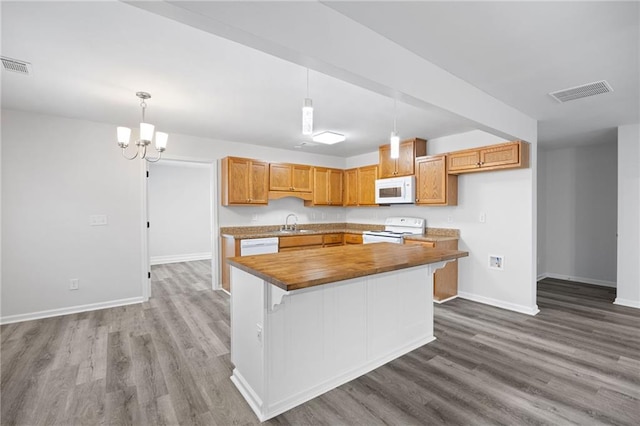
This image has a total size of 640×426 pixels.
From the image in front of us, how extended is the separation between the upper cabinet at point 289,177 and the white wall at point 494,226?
2.19 meters

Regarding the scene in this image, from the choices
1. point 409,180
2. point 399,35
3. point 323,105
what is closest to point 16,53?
point 323,105

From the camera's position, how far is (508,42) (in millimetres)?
1994

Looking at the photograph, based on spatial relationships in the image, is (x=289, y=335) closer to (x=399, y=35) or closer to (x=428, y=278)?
(x=428, y=278)

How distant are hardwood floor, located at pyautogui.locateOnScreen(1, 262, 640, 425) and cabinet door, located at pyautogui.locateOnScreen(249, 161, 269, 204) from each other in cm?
196

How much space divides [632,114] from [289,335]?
177 inches

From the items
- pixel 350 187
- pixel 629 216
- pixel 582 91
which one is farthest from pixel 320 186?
pixel 629 216

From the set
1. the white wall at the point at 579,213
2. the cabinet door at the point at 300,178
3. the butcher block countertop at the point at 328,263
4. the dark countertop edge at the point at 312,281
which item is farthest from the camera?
the cabinet door at the point at 300,178

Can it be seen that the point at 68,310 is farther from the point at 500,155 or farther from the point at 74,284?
the point at 500,155

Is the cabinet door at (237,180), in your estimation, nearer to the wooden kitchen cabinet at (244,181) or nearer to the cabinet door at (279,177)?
the wooden kitchen cabinet at (244,181)

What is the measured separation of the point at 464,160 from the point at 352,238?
2382 mm

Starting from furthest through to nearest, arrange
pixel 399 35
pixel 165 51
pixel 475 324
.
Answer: pixel 475 324, pixel 165 51, pixel 399 35

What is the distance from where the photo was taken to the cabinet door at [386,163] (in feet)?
16.5

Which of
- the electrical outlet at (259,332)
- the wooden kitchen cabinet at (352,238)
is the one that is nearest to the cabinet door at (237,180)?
the wooden kitchen cabinet at (352,238)

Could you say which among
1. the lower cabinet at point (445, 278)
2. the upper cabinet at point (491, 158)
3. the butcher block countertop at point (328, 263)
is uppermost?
the upper cabinet at point (491, 158)
